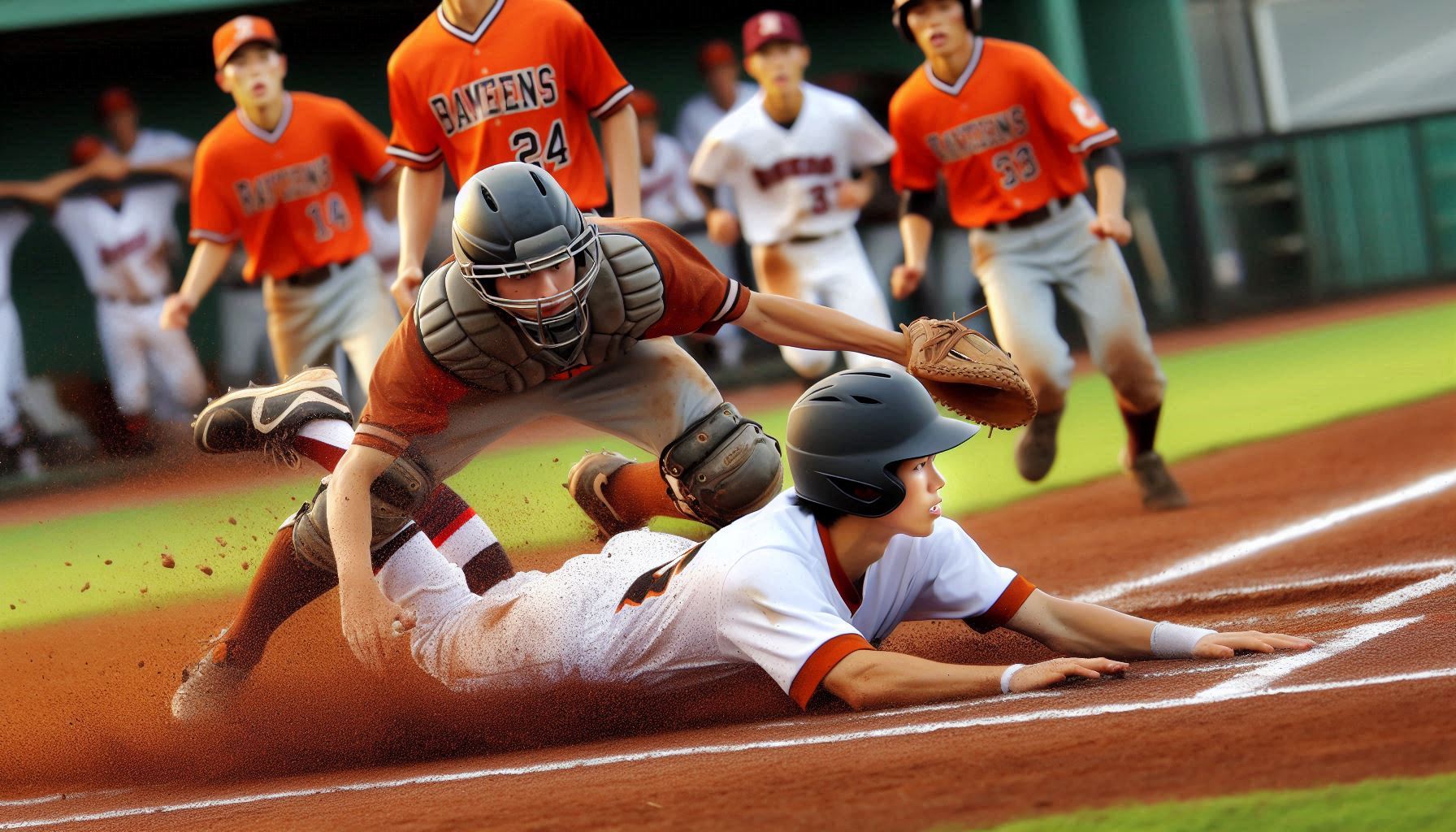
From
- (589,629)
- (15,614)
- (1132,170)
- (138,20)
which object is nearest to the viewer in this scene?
(589,629)

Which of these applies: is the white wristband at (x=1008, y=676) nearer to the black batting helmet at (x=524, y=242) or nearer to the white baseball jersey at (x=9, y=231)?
the black batting helmet at (x=524, y=242)

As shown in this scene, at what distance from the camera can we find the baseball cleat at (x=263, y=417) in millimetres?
4602

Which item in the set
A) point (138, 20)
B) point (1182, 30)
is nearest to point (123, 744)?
point (138, 20)

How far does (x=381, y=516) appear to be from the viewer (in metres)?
4.30

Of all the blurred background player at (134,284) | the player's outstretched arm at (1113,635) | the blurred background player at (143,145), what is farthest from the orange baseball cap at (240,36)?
the player's outstretched arm at (1113,635)

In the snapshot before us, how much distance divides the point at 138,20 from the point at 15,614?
25.4ft

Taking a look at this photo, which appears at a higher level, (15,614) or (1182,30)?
(1182,30)

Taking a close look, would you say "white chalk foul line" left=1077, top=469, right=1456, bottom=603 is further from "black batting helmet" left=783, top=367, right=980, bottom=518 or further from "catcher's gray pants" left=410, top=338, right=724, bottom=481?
"black batting helmet" left=783, top=367, right=980, bottom=518

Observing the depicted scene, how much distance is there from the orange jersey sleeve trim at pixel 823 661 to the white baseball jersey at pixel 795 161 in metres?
5.06

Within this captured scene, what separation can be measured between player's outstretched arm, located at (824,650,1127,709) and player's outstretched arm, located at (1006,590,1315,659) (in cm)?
33

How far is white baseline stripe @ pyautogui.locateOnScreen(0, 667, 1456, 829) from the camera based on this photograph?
330 centimetres

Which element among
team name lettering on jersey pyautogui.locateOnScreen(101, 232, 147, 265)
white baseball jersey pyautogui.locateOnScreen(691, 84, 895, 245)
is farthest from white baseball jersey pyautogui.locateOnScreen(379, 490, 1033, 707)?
team name lettering on jersey pyautogui.locateOnScreen(101, 232, 147, 265)

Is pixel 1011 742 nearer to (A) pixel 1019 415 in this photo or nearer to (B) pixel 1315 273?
(A) pixel 1019 415

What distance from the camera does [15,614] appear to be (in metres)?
7.31
